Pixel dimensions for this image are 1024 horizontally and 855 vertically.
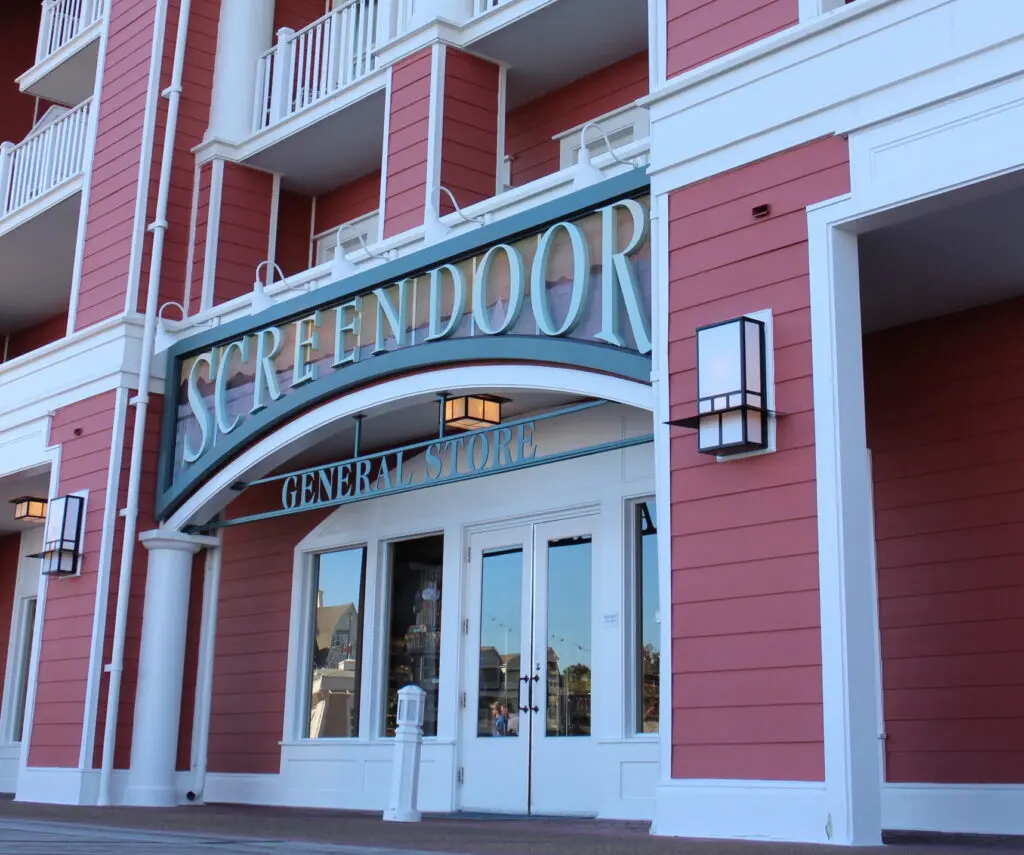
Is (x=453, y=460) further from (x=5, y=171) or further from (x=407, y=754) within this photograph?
(x=5, y=171)

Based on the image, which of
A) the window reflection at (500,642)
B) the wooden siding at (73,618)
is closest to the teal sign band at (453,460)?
the window reflection at (500,642)

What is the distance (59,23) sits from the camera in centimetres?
1556

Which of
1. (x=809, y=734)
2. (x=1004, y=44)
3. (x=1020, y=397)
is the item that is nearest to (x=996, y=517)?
(x=1020, y=397)

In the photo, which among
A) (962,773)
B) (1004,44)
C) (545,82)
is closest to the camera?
(1004,44)

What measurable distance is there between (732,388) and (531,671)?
3.86 m

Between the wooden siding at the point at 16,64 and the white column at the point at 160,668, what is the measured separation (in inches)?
317

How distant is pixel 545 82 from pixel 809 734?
678 cm

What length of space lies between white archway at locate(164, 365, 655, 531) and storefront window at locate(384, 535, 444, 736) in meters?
1.46

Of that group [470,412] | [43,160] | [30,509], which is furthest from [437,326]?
[43,160]

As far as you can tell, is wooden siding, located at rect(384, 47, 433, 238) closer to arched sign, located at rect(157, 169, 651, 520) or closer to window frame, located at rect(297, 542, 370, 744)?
arched sign, located at rect(157, 169, 651, 520)

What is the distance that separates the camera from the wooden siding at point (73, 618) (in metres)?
11.2

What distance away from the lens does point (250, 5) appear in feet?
42.5

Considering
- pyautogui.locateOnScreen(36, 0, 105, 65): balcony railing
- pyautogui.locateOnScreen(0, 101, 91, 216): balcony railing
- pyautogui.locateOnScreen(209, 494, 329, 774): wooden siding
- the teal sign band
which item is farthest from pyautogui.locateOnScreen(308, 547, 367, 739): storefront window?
pyautogui.locateOnScreen(36, 0, 105, 65): balcony railing

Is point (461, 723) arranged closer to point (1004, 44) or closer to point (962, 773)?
point (962, 773)
